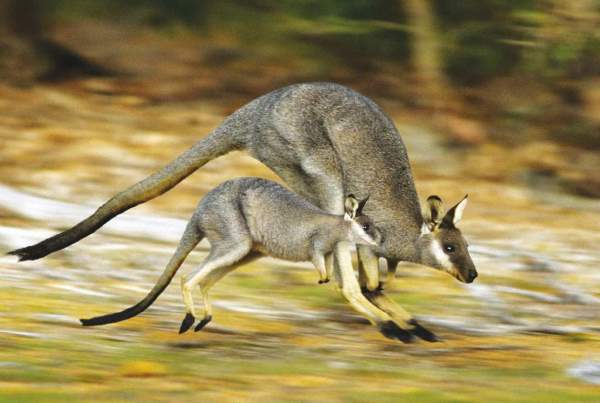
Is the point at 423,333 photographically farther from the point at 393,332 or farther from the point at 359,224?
the point at 359,224

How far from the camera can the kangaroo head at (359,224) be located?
673 centimetres

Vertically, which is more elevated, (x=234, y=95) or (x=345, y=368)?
(x=234, y=95)

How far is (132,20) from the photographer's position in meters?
15.3

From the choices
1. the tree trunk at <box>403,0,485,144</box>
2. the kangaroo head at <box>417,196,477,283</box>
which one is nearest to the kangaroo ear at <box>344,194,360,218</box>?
the kangaroo head at <box>417,196,477,283</box>

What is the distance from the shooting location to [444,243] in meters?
7.01

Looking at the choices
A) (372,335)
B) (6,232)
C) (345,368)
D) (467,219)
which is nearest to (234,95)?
(467,219)

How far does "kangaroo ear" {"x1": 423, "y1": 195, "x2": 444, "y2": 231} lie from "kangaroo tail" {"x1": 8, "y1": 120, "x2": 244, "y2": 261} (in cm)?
114

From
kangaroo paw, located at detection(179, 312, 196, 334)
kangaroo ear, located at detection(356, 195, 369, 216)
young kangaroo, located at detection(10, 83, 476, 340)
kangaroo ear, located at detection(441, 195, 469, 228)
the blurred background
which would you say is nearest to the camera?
the blurred background

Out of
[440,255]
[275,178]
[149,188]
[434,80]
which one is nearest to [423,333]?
[440,255]

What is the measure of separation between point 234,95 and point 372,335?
760 cm

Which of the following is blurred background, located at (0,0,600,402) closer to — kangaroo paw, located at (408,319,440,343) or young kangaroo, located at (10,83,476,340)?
kangaroo paw, located at (408,319,440,343)

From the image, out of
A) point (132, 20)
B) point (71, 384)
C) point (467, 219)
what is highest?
point (132, 20)

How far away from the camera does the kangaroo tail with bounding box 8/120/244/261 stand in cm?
721

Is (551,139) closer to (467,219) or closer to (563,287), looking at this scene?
(467,219)
